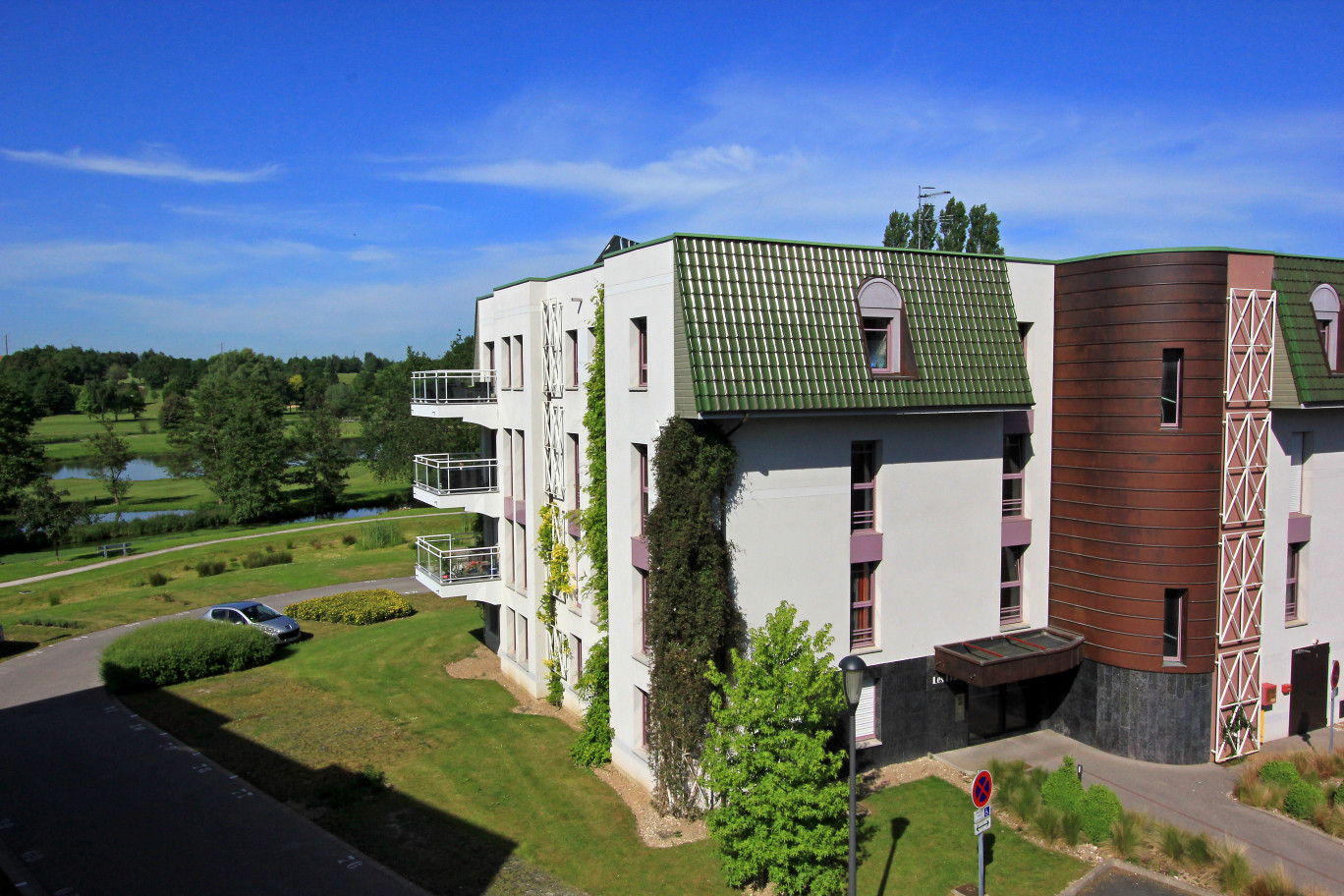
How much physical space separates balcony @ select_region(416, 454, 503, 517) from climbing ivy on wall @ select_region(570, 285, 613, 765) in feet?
21.8

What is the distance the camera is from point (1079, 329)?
18.2 metres

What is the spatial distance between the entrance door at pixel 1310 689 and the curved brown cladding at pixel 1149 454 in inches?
138

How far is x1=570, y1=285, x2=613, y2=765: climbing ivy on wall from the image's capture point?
17688mm

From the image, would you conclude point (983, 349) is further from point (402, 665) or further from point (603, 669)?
point (402, 665)

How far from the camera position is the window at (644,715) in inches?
650

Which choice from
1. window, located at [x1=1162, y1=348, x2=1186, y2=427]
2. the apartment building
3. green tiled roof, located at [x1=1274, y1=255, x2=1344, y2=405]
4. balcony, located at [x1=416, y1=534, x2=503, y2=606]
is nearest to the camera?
the apartment building

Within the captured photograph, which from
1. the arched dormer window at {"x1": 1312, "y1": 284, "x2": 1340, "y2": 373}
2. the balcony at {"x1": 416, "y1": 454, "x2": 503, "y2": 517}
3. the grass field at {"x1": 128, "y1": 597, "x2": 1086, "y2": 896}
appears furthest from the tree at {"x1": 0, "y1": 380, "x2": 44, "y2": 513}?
the arched dormer window at {"x1": 1312, "y1": 284, "x2": 1340, "y2": 373}

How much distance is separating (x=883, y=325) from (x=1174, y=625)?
29.4 ft

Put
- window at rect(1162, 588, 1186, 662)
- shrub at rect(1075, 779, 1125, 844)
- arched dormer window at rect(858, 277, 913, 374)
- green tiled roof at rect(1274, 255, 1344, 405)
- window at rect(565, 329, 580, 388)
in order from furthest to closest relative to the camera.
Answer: window at rect(565, 329, 580, 388), green tiled roof at rect(1274, 255, 1344, 405), window at rect(1162, 588, 1186, 662), arched dormer window at rect(858, 277, 913, 374), shrub at rect(1075, 779, 1125, 844)

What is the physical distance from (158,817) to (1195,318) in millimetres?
22773

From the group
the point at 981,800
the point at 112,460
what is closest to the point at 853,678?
the point at 981,800

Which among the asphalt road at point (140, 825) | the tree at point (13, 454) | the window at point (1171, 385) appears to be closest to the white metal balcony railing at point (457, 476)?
the asphalt road at point (140, 825)

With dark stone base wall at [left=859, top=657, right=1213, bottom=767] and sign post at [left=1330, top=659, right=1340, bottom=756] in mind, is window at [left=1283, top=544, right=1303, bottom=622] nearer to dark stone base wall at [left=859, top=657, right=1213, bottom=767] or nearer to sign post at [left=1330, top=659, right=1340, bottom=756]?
sign post at [left=1330, top=659, right=1340, bottom=756]

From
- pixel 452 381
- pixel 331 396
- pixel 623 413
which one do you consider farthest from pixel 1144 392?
pixel 331 396
